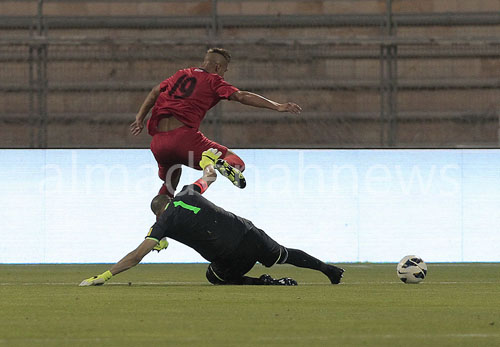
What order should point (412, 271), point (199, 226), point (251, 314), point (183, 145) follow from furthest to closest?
point (183, 145)
point (412, 271)
point (199, 226)
point (251, 314)

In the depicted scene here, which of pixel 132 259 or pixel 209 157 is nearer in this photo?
pixel 132 259

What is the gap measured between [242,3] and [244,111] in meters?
2.26

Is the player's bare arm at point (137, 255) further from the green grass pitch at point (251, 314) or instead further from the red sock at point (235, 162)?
the red sock at point (235, 162)

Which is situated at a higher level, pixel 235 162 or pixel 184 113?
pixel 184 113

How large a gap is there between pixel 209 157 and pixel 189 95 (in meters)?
0.87

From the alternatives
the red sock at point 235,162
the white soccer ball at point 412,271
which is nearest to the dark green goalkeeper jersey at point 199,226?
the red sock at point 235,162

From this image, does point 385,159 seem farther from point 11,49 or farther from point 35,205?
point 11,49

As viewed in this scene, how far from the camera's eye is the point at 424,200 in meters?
15.6

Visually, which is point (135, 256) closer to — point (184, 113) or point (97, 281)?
point (97, 281)

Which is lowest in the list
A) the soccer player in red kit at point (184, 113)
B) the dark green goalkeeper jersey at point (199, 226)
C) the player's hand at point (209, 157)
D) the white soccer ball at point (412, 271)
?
the white soccer ball at point (412, 271)

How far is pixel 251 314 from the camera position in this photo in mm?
6551

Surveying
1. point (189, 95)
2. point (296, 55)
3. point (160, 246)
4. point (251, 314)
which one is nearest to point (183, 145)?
point (189, 95)

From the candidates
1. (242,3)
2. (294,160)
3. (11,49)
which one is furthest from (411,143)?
(11,49)

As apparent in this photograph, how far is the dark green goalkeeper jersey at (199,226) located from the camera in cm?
905
